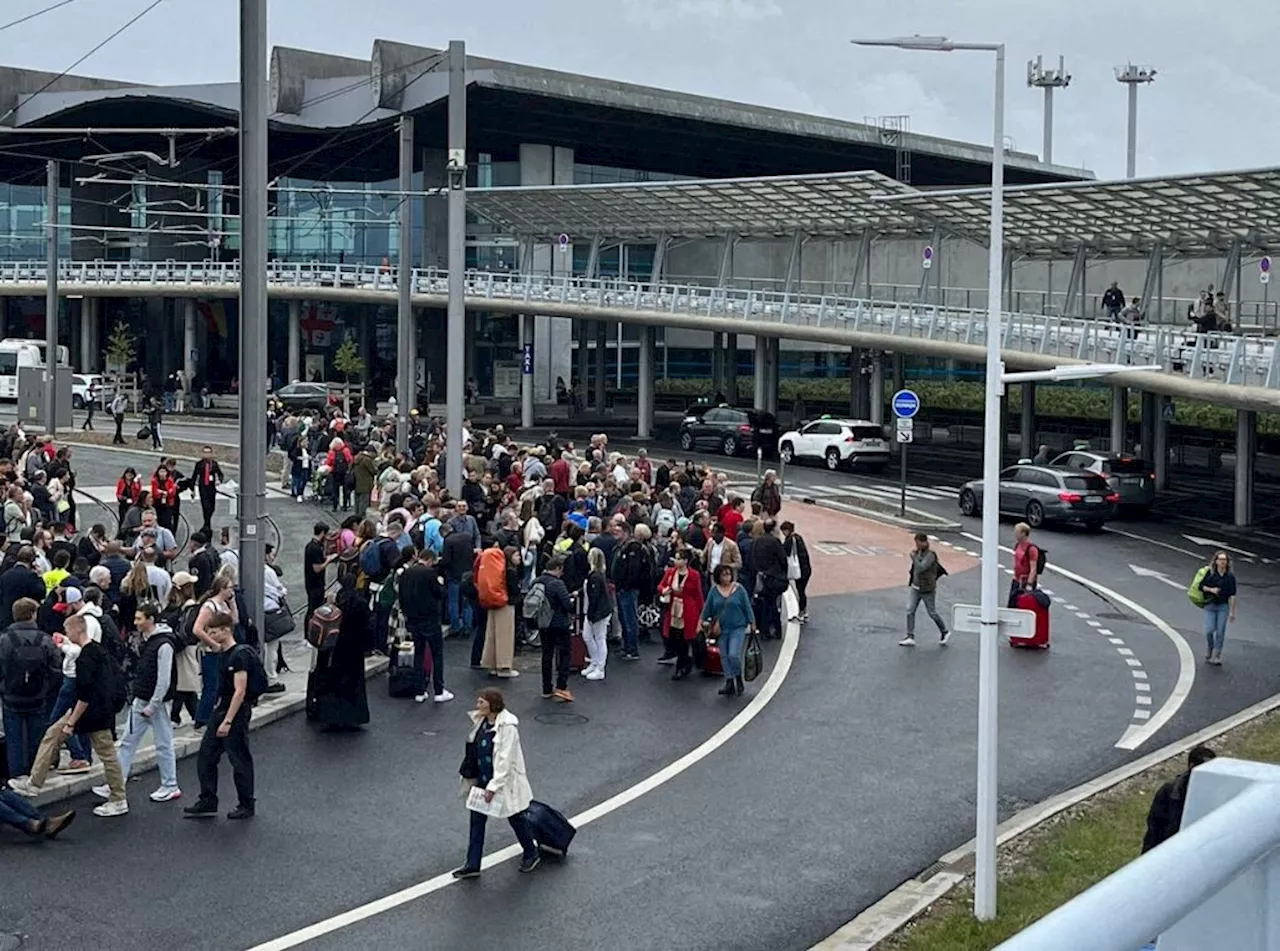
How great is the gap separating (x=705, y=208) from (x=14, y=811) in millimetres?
45567

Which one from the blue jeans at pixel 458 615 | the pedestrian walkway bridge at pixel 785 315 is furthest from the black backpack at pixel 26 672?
the pedestrian walkway bridge at pixel 785 315

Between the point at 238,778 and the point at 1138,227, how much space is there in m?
36.4

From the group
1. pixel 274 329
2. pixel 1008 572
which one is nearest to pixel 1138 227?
pixel 1008 572

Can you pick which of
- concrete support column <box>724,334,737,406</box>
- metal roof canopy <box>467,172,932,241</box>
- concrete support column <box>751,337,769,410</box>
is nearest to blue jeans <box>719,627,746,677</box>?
metal roof canopy <box>467,172,932,241</box>

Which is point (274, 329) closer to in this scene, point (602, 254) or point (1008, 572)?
point (602, 254)

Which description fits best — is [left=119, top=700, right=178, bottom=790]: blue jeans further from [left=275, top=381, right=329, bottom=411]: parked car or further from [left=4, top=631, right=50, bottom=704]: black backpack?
[left=275, top=381, right=329, bottom=411]: parked car

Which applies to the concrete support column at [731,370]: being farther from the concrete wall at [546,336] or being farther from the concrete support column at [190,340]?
the concrete support column at [190,340]

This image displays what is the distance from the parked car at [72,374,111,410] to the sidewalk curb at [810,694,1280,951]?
171 ft

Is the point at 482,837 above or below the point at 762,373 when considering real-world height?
below

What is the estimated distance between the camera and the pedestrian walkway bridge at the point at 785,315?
114ft

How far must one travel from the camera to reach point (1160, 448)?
4344cm

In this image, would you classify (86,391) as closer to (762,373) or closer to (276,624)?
(762,373)

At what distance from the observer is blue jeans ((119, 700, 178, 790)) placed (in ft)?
45.7

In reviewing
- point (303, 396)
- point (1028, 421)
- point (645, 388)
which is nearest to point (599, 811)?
point (1028, 421)
